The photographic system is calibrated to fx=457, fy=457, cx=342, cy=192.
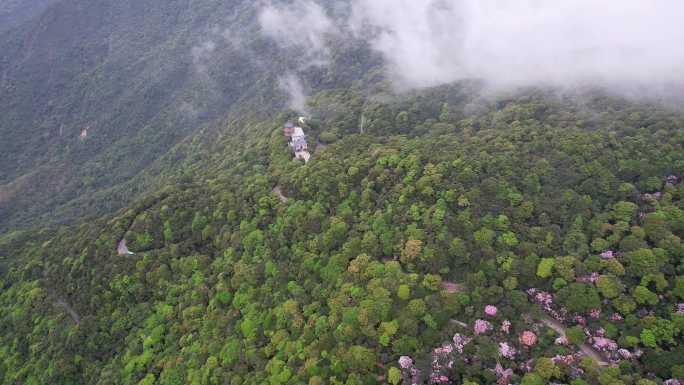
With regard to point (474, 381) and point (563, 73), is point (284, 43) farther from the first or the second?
point (474, 381)

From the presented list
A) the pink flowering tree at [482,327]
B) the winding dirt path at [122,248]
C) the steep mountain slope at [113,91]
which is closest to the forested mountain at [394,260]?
the pink flowering tree at [482,327]

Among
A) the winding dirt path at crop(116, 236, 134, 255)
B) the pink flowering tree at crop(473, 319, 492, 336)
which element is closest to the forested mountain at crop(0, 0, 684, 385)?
the pink flowering tree at crop(473, 319, 492, 336)

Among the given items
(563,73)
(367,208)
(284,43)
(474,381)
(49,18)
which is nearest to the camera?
(474,381)

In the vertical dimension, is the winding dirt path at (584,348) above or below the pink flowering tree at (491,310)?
below

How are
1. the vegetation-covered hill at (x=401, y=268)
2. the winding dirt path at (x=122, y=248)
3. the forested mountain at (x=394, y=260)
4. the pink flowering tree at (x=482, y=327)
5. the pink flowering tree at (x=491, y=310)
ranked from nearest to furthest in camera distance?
the vegetation-covered hill at (x=401, y=268), the forested mountain at (x=394, y=260), the pink flowering tree at (x=482, y=327), the pink flowering tree at (x=491, y=310), the winding dirt path at (x=122, y=248)

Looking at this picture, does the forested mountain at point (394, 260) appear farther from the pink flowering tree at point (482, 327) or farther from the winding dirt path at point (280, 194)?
the winding dirt path at point (280, 194)

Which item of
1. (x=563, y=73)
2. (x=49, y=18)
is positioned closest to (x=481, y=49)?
(x=563, y=73)

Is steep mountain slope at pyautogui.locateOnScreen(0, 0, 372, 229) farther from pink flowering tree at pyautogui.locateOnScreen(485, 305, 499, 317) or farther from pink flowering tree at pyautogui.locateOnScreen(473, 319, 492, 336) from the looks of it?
pink flowering tree at pyautogui.locateOnScreen(473, 319, 492, 336)

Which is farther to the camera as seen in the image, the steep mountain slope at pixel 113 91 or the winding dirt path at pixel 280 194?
the steep mountain slope at pixel 113 91
